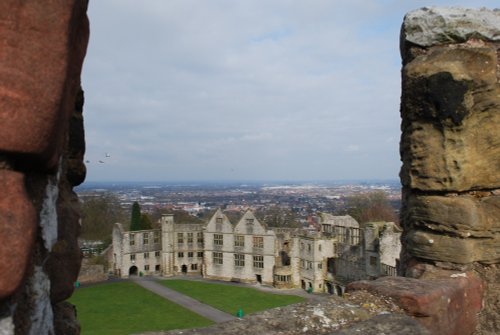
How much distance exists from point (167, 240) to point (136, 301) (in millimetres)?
12894

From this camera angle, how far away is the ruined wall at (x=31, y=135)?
54.5 inches

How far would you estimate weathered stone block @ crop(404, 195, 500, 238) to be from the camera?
13.5 feet

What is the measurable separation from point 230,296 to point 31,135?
35602mm

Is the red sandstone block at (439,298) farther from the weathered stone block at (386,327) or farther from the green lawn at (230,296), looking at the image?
the green lawn at (230,296)

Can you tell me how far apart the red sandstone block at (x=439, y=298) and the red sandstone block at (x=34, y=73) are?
2644 mm

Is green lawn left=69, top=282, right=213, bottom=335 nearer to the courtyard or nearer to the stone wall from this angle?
the courtyard

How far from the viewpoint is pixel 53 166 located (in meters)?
1.67

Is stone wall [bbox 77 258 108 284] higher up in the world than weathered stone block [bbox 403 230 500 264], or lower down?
lower down


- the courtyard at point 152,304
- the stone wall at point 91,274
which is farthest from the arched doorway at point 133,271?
the courtyard at point 152,304

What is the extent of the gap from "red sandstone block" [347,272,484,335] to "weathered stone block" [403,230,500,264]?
18cm

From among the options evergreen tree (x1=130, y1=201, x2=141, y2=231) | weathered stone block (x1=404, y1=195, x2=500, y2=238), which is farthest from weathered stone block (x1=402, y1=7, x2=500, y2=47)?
evergreen tree (x1=130, y1=201, x2=141, y2=231)

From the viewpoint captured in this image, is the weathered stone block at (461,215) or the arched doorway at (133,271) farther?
the arched doorway at (133,271)

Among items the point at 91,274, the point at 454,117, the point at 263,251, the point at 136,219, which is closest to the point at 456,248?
the point at 454,117

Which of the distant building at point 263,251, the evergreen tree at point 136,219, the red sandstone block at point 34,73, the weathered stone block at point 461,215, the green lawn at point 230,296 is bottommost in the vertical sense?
the green lawn at point 230,296
